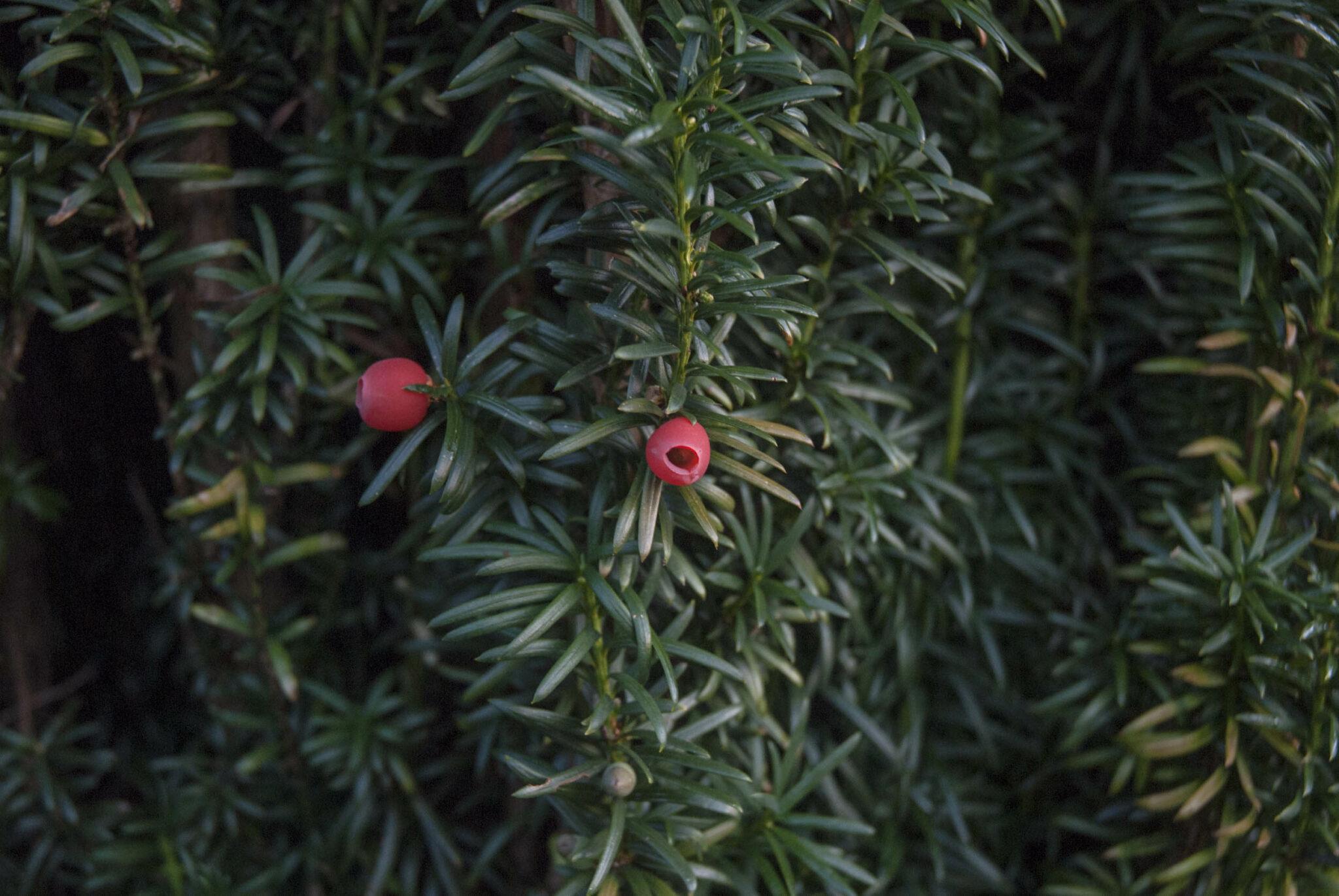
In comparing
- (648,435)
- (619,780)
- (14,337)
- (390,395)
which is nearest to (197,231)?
(14,337)

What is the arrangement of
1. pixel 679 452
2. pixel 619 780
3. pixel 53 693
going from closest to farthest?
pixel 679 452, pixel 619 780, pixel 53 693

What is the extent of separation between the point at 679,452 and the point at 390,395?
273 mm

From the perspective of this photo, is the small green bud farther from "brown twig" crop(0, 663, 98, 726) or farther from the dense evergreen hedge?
"brown twig" crop(0, 663, 98, 726)

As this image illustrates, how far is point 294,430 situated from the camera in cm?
125

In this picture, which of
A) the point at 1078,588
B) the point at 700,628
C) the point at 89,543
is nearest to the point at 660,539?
the point at 700,628

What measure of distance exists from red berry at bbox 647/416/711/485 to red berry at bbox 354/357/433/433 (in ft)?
0.77

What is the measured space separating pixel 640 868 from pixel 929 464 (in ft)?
2.10

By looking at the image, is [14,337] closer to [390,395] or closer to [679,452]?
[390,395]

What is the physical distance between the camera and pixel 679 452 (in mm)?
818

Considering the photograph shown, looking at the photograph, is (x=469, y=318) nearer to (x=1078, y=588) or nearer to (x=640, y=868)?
(x=640, y=868)

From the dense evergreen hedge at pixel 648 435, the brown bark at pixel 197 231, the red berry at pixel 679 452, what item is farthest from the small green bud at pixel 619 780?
→ the brown bark at pixel 197 231

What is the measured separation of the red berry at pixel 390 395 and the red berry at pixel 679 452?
0.77ft

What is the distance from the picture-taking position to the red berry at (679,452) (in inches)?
31.9

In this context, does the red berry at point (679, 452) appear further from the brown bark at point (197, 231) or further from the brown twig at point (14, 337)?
the brown twig at point (14, 337)
